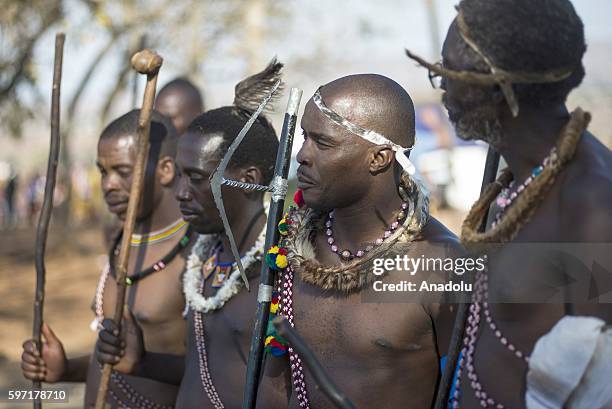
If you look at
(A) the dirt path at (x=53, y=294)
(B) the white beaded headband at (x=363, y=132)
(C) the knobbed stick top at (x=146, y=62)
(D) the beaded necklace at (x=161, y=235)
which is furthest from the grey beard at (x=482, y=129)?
(A) the dirt path at (x=53, y=294)

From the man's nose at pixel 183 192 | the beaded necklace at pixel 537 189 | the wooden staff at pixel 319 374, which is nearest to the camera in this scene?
the beaded necklace at pixel 537 189

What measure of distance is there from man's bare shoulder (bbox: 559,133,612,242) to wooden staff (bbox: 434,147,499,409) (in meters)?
0.43

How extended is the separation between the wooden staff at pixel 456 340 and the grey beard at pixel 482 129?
0.99 feet

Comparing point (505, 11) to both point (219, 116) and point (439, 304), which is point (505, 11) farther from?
point (219, 116)

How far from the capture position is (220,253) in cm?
399

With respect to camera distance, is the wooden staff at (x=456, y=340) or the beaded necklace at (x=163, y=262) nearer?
the wooden staff at (x=456, y=340)

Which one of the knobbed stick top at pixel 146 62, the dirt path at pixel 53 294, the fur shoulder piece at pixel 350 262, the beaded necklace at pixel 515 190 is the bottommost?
the dirt path at pixel 53 294

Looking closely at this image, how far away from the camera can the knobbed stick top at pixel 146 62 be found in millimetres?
3850

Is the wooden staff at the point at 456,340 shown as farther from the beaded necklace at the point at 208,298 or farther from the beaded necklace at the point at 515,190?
the beaded necklace at the point at 208,298

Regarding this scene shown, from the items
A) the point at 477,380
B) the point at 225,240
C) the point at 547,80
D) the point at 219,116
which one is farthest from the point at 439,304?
the point at 219,116

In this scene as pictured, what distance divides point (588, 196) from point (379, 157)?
0.99 meters

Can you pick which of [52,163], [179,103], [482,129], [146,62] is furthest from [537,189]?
[179,103]

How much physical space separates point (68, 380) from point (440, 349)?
2521 millimetres

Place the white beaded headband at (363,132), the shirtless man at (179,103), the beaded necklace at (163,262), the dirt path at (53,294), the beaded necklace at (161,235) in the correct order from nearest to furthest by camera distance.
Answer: the white beaded headband at (363,132) → the beaded necklace at (163,262) → the beaded necklace at (161,235) → the shirtless man at (179,103) → the dirt path at (53,294)
